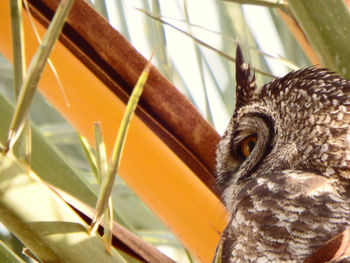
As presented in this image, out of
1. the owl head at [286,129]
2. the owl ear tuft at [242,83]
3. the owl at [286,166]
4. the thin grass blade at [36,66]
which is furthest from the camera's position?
the owl ear tuft at [242,83]

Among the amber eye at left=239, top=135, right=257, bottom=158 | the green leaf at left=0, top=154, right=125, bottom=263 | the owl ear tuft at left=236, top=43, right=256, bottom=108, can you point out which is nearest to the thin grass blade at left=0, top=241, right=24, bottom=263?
the green leaf at left=0, top=154, right=125, bottom=263

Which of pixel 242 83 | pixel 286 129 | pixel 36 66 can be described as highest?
pixel 242 83

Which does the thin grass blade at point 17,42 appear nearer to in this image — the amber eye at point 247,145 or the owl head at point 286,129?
the owl head at point 286,129

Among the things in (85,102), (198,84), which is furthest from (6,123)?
(198,84)

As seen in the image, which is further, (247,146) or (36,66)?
(247,146)

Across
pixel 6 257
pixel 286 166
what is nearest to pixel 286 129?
pixel 286 166

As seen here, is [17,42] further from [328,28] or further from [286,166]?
[286,166]

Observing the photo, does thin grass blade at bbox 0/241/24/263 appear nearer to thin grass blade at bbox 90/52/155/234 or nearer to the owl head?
thin grass blade at bbox 90/52/155/234

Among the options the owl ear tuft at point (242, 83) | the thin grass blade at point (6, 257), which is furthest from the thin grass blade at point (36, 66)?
the owl ear tuft at point (242, 83)
